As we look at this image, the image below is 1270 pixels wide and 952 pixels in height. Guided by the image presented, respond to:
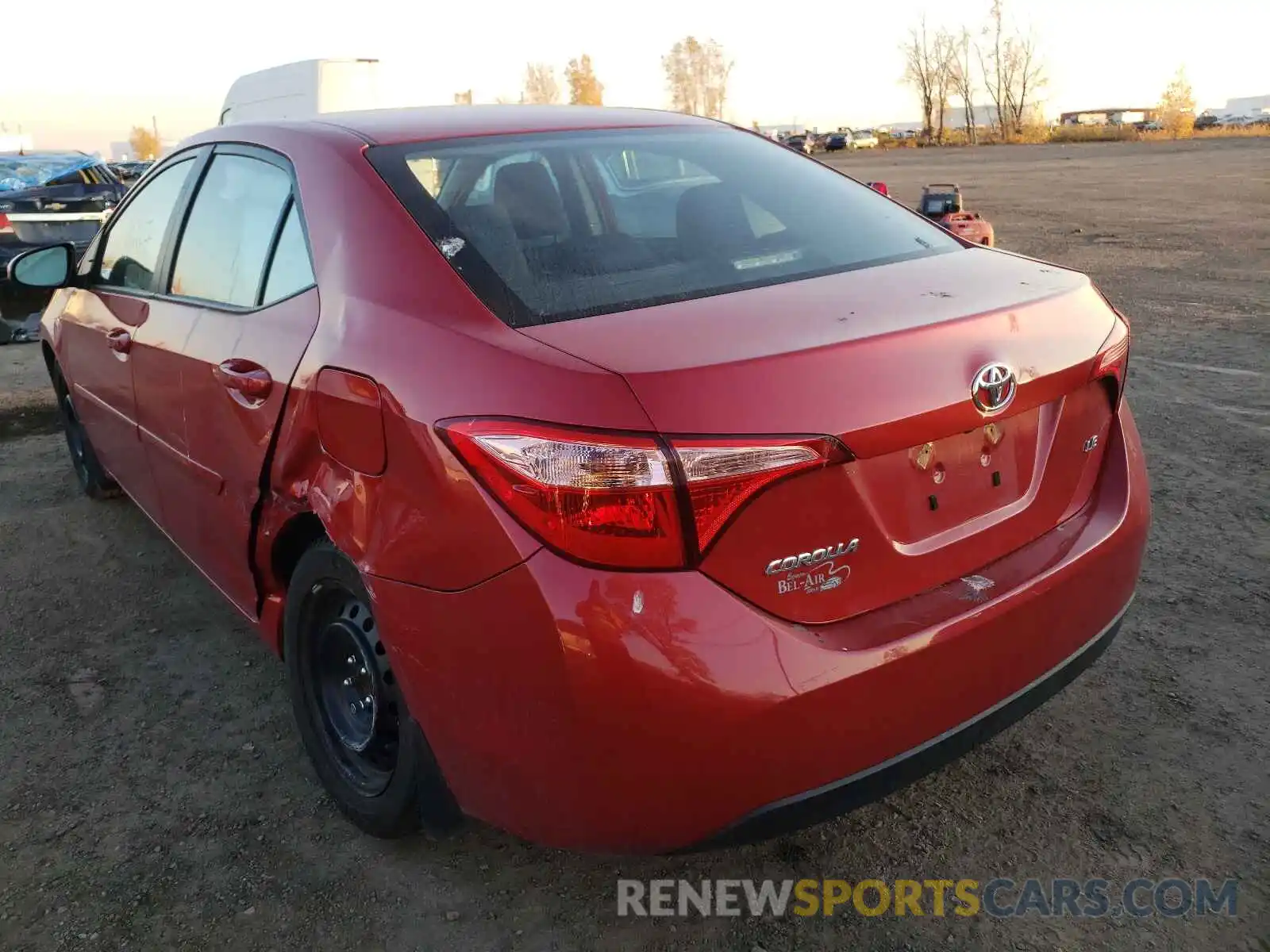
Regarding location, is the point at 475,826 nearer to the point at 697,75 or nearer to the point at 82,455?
the point at 82,455

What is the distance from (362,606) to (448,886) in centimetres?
66

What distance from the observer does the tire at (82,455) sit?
185 inches

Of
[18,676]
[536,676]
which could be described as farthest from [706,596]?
[18,676]

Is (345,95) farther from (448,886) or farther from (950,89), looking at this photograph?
(950,89)

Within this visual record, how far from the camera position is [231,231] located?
2.86 m

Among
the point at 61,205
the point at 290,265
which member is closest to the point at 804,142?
the point at 61,205

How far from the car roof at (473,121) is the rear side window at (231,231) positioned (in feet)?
0.45

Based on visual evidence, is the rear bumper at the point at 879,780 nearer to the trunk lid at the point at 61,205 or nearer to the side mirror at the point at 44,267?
the side mirror at the point at 44,267

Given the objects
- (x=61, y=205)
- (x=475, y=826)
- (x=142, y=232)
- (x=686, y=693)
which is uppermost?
(x=61, y=205)

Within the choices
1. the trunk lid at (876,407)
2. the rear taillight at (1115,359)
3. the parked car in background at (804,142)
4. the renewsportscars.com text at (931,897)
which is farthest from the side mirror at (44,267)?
the parked car in background at (804,142)

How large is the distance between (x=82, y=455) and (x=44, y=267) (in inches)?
50.8

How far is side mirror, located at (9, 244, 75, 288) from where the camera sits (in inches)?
153

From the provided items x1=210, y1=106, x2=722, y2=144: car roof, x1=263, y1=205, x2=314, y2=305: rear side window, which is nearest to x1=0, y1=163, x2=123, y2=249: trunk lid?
x1=210, y1=106, x2=722, y2=144: car roof

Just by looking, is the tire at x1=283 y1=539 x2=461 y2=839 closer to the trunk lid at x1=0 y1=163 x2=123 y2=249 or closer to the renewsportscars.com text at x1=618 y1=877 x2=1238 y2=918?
the renewsportscars.com text at x1=618 y1=877 x2=1238 y2=918
